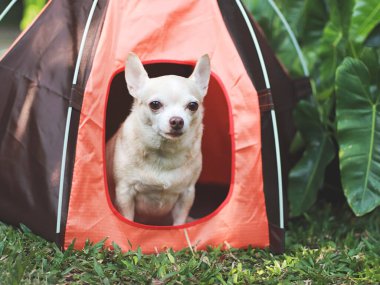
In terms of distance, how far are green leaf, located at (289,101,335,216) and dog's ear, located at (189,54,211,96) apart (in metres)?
1.00

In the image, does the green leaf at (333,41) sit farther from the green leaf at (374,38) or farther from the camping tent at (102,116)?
the camping tent at (102,116)

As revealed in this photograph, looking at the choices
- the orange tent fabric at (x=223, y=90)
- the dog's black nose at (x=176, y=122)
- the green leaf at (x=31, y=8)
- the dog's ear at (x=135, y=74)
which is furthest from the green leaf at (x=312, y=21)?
the green leaf at (x=31, y=8)

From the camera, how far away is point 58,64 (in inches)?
141

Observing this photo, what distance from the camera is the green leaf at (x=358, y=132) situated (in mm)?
3842

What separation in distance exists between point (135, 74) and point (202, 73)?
0.40 m

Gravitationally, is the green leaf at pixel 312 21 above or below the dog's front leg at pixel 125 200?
above

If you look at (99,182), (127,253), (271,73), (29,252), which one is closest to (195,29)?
(271,73)

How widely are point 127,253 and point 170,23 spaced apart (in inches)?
55.9

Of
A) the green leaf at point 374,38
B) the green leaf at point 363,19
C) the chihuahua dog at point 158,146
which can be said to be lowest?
the chihuahua dog at point 158,146

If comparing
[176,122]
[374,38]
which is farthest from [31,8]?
[374,38]

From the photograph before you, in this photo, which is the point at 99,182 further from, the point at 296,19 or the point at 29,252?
the point at 296,19

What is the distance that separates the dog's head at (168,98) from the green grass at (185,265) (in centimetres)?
74

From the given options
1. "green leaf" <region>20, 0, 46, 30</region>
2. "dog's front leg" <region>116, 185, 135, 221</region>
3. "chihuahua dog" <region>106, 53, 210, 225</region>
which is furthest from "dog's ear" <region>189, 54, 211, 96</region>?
"green leaf" <region>20, 0, 46, 30</region>

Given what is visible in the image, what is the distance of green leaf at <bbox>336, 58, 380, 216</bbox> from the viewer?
12.6ft
